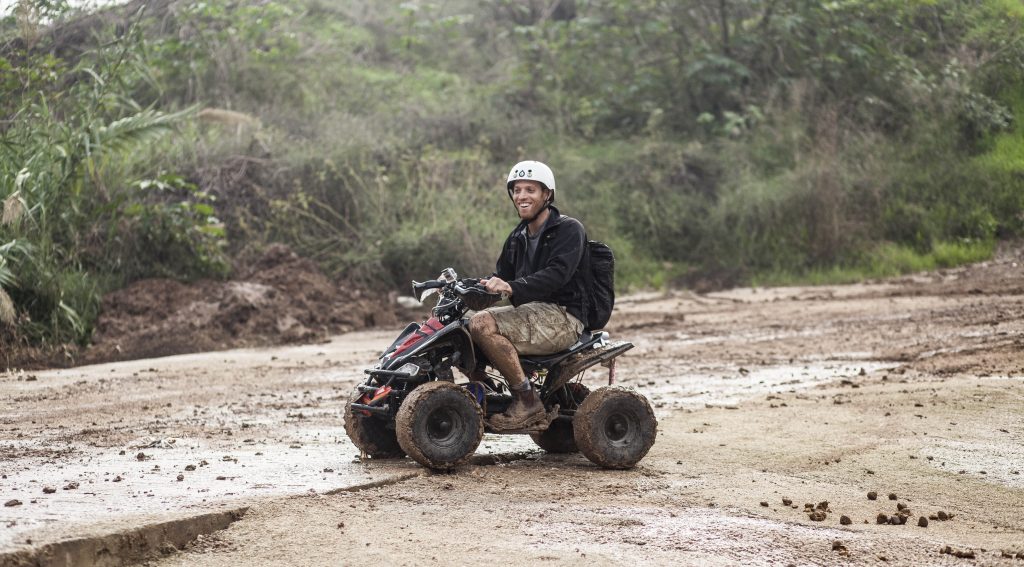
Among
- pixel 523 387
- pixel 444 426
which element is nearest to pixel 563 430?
pixel 523 387

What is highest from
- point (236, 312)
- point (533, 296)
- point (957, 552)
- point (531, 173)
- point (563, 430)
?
point (531, 173)

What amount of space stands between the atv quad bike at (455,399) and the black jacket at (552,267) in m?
0.21

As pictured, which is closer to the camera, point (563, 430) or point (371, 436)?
point (371, 436)

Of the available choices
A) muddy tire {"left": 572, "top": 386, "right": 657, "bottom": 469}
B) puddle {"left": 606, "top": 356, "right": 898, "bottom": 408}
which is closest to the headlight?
muddy tire {"left": 572, "top": 386, "right": 657, "bottom": 469}

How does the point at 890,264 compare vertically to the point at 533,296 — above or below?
below

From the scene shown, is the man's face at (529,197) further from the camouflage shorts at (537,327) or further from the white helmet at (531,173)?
the camouflage shorts at (537,327)

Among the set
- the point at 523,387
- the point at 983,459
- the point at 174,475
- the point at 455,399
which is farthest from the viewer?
the point at 983,459

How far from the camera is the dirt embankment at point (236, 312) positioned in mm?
14344

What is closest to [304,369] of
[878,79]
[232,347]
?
[232,347]

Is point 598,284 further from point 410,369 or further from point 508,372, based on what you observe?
Answer: point 410,369

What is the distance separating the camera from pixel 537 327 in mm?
7102

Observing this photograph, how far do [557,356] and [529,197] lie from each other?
3.30ft

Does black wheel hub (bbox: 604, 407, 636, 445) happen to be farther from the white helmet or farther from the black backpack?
the white helmet

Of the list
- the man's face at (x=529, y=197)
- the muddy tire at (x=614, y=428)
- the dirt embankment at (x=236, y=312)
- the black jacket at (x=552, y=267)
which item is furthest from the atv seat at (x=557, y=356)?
the dirt embankment at (x=236, y=312)
